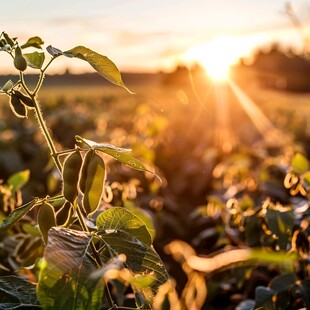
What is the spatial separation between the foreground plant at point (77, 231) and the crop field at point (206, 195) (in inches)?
5.5

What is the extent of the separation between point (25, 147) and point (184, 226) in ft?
8.37

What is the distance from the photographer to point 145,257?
4.44 feet

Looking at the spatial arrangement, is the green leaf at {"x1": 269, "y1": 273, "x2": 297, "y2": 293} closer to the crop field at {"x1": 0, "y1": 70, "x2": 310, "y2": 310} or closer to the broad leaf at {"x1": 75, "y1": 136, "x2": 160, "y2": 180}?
the crop field at {"x1": 0, "y1": 70, "x2": 310, "y2": 310}

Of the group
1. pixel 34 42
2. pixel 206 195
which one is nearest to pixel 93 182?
pixel 34 42

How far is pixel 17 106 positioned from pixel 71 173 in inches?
7.7

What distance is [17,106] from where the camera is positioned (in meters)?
1.41

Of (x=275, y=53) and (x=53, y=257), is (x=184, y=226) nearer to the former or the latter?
(x=53, y=257)

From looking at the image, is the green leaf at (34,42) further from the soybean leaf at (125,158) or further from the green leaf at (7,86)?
the soybean leaf at (125,158)

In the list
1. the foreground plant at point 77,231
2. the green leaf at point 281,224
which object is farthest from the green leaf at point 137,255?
the green leaf at point 281,224

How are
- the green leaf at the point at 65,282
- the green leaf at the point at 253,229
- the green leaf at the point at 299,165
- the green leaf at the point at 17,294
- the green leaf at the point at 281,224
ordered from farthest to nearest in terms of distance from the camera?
the green leaf at the point at 299,165 < the green leaf at the point at 253,229 < the green leaf at the point at 281,224 < the green leaf at the point at 17,294 < the green leaf at the point at 65,282

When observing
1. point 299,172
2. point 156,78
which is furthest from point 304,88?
point 299,172

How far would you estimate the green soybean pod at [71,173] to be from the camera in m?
1.32

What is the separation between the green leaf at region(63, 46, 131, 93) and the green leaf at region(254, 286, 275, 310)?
3.27 ft

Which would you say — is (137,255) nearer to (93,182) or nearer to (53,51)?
(93,182)
